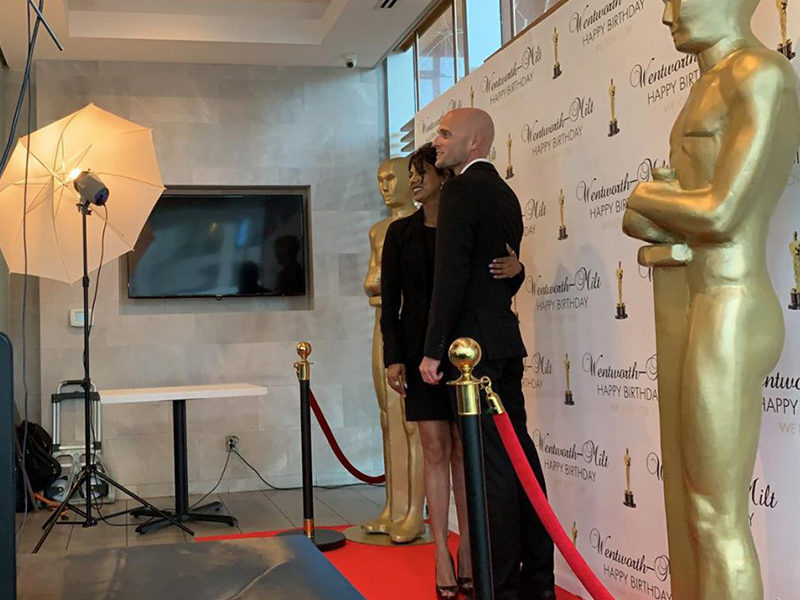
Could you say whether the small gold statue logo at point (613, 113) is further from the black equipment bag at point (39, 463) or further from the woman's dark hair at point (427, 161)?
the black equipment bag at point (39, 463)

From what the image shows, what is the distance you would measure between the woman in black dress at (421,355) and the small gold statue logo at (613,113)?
0.68m

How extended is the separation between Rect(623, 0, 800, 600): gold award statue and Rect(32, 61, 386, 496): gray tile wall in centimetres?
524

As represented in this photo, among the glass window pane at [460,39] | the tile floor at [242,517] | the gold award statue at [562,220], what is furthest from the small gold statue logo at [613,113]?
the tile floor at [242,517]

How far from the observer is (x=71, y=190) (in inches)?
200

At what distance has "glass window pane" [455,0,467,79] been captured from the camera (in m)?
6.07

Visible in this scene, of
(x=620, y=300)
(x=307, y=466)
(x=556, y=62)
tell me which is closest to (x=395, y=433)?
(x=307, y=466)

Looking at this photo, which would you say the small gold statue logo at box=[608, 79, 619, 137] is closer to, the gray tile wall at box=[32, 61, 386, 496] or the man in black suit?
the man in black suit

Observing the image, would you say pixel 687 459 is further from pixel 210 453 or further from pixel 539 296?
pixel 210 453

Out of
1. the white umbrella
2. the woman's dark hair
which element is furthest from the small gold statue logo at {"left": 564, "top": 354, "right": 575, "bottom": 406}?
the white umbrella

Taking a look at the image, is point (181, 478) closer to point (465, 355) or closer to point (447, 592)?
point (447, 592)

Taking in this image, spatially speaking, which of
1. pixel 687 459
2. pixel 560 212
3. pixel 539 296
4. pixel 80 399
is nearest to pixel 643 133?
pixel 560 212

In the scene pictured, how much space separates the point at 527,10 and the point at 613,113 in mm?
1899

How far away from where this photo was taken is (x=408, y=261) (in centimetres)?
377

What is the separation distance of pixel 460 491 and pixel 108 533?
279 centimetres
